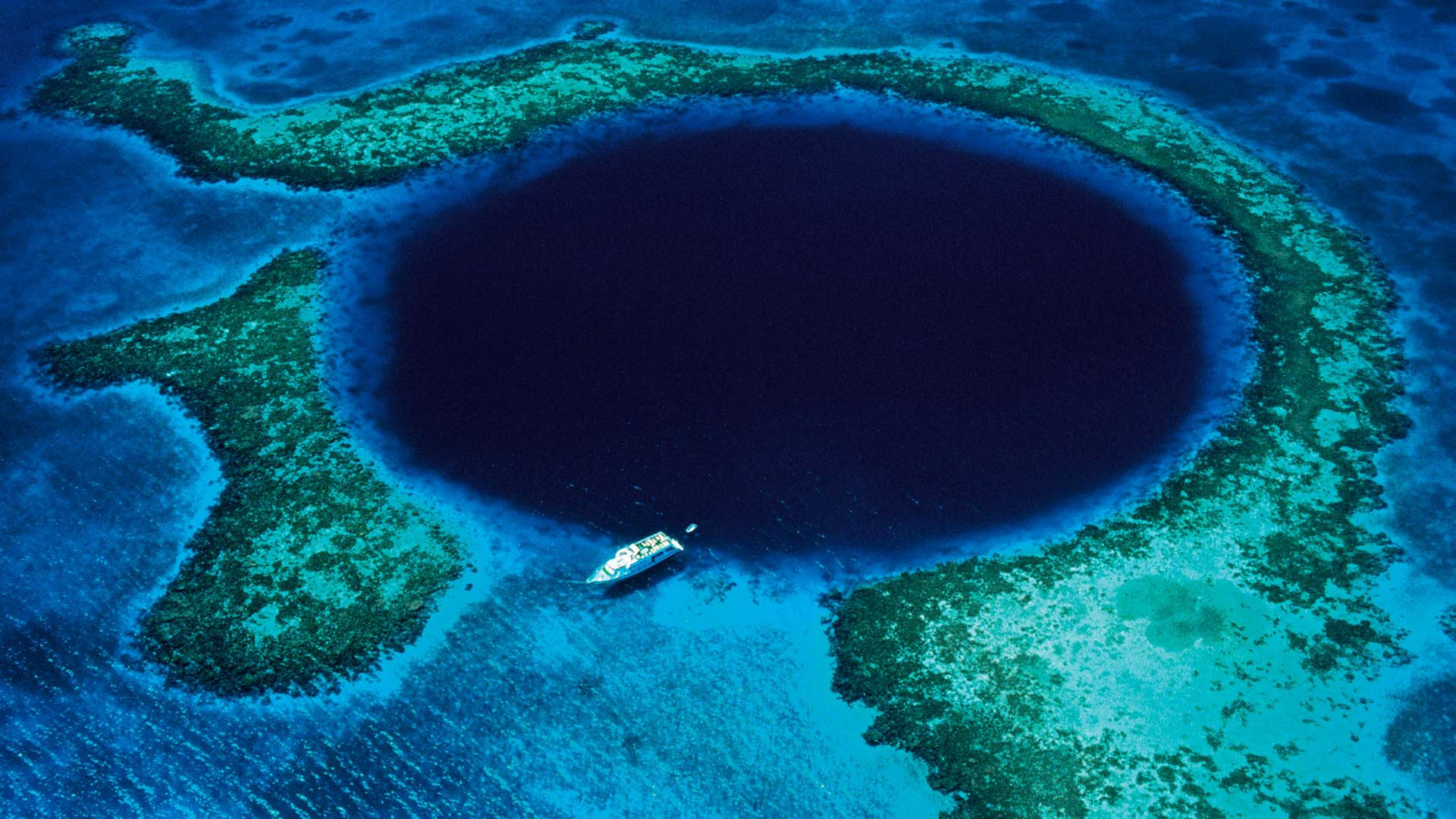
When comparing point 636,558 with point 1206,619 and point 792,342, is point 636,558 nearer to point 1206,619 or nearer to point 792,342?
point 792,342

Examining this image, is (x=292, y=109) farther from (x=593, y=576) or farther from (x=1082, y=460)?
(x=1082, y=460)

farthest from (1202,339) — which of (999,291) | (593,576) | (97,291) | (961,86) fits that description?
(97,291)

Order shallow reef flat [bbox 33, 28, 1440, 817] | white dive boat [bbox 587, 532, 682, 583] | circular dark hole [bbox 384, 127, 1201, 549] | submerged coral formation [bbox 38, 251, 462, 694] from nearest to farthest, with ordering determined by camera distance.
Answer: shallow reef flat [bbox 33, 28, 1440, 817] → submerged coral formation [bbox 38, 251, 462, 694] → white dive boat [bbox 587, 532, 682, 583] → circular dark hole [bbox 384, 127, 1201, 549]

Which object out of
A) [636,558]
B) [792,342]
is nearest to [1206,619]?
[636,558]

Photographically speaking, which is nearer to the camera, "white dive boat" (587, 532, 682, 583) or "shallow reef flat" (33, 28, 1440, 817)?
"shallow reef flat" (33, 28, 1440, 817)

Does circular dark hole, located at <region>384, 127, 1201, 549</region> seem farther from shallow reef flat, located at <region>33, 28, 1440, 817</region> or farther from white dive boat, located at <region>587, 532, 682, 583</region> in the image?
shallow reef flat, located at <region>33, 28, 1440, 817</region>

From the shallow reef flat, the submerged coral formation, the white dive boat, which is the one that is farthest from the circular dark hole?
the submerged coral formation

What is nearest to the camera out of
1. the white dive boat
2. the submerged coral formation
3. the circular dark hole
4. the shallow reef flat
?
the shallow reef flat
